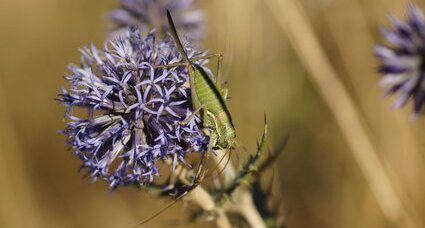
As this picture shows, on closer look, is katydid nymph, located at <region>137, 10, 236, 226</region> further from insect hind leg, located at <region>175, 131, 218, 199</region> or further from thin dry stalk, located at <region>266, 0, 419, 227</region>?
thin dry stalk, located at <region>266, 0, 419, 227</region>

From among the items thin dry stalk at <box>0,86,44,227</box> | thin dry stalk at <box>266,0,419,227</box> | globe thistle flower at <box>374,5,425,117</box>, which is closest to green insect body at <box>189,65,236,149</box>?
globe thistle flower at <box>374,5,425,117</box>

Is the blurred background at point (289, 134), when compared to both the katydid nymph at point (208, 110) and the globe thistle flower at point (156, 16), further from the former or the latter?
the katydid nymph at point (208, 110)

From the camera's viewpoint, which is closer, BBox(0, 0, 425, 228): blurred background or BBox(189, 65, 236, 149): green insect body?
BBox(189, 65, 236, 149): green insect body

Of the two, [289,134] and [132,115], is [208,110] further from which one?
[289,134]

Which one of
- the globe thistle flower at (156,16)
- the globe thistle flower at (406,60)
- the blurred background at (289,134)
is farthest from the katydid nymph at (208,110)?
the blurred background at (289,134)

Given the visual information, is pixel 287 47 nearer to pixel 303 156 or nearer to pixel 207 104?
pixel 303 156

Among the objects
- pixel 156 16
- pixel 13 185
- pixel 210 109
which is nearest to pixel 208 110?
pixel 210 109

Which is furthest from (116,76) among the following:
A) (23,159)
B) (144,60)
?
(23,159)
